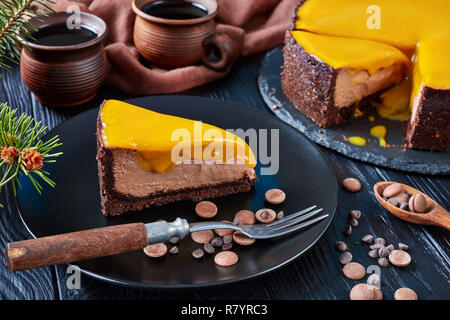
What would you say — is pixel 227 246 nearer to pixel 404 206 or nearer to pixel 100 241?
pixel 100 241

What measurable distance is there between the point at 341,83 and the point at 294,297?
1.01 metres

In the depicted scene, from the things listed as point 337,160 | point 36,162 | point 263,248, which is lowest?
point 337,160

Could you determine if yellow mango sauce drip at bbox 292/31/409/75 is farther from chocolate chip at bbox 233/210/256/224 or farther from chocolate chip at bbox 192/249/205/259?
chocolate chip at bbox 192/249/205/259

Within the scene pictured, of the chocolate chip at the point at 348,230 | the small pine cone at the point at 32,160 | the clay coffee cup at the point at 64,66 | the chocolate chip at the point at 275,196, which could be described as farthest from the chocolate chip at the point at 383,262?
the clay coffee cup at the point at 64,66

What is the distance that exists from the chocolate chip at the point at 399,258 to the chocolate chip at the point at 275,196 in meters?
0.36

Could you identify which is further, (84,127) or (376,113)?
(376,113)

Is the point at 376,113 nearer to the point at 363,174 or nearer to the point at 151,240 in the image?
the point at 363,174

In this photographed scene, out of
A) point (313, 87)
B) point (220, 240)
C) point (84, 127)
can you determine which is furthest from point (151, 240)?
point (313, 87)

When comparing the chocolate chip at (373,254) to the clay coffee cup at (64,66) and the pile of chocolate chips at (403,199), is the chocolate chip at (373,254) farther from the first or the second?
the clay coffee cup at (64,66)

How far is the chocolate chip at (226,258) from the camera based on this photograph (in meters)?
1.41

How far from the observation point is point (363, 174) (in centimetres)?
193

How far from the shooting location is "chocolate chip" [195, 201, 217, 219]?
63.4 inches

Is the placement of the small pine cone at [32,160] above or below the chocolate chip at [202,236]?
above

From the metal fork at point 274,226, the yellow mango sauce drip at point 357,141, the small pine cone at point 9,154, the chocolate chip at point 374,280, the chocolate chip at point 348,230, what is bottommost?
the yellow mango sauce drip at point 357,141
